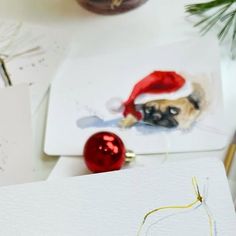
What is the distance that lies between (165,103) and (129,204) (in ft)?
0.51

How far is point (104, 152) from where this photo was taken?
503mm

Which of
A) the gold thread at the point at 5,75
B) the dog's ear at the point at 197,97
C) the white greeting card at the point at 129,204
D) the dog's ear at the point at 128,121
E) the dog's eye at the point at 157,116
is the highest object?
the gold thread at the point at 5,75

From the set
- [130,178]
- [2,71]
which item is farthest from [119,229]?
[2,71]

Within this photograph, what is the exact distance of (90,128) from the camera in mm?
561

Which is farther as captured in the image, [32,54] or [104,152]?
[32,54]

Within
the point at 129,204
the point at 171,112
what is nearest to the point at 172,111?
the point at 171,112

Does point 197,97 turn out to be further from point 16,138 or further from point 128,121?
point 16,138

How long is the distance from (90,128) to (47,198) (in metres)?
0.13

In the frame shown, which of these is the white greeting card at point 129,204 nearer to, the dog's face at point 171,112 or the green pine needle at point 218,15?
the dog's face at point 171,112

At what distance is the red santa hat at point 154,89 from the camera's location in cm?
57

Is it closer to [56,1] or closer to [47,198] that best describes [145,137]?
[47,198]

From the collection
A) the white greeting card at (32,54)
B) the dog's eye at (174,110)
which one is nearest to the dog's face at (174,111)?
the dog's eye at (174,110)

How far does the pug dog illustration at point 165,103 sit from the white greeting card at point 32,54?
0.10 meters

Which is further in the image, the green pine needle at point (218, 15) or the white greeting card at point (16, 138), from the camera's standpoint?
the green pine needle at point (218, 15)
